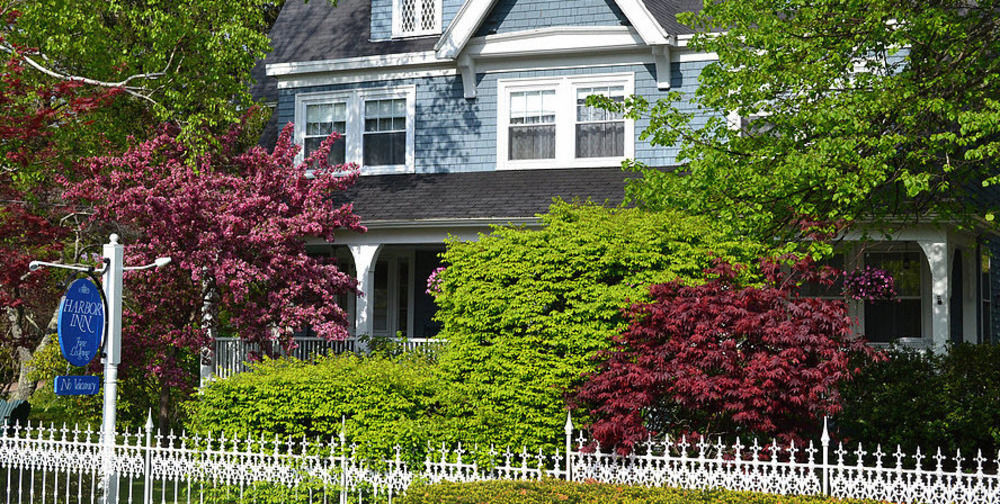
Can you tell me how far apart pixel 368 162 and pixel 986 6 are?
10.9m

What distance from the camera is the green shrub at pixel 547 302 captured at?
11586mm

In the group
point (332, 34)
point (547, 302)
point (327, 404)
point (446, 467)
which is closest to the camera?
point (446, 467)

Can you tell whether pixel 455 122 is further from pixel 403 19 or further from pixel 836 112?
pixel 836 112

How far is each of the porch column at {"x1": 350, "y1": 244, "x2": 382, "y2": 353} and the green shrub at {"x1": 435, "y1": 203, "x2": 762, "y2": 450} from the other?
6.09m

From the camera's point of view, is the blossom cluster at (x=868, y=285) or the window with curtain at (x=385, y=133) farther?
the window with curtain at (x=385, y=133)

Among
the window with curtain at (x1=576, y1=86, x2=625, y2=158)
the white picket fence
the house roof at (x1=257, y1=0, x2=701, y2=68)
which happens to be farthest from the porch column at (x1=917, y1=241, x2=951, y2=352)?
the house roof at (x1=257, y1=0, x2=701, y2=68)

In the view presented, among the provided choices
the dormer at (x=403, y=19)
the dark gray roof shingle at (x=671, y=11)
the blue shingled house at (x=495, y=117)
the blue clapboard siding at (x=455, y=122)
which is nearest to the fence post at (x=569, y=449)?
the blue shingled house at (x=495, y=117)

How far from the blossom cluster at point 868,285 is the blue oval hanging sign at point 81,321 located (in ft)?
36.2

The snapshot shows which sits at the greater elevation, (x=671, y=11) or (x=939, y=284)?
(x=671, y=11)

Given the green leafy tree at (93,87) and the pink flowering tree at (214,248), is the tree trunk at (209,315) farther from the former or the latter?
the green leafy tree at (93,87)

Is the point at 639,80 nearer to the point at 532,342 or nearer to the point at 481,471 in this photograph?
the point at 532,342

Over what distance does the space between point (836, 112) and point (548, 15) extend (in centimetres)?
766

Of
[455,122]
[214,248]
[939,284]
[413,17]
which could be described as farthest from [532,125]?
[939,284]

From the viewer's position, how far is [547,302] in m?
11.8
